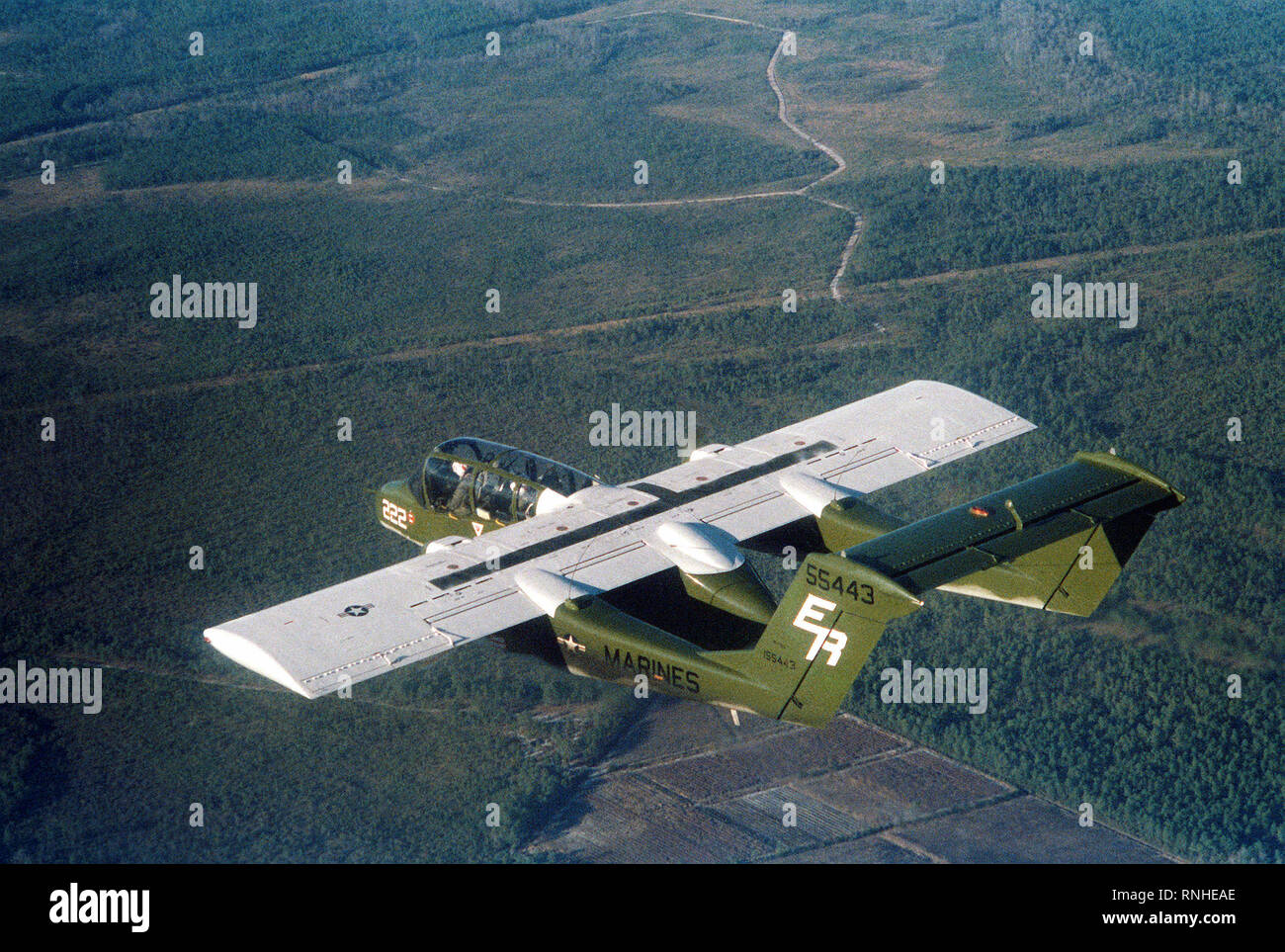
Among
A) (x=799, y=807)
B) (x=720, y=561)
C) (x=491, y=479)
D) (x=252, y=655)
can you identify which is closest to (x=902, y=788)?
(x=799, y=807)

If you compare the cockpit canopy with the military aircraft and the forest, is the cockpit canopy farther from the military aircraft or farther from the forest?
the forest

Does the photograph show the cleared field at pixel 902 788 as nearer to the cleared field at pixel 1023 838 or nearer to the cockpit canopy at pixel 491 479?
the cleared field at pixel 1023 838

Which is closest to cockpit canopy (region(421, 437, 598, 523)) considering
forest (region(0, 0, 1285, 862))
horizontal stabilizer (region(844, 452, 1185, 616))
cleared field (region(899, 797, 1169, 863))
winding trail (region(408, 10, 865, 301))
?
forest (region(0, 0, 1285, 862))

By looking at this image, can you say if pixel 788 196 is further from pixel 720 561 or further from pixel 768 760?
pixel 720 561

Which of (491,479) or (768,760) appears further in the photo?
(768,760)

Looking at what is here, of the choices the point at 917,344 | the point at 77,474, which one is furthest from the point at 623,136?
the point at 77,474

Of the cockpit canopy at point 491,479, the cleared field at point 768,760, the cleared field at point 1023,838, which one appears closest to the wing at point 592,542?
the cockpit canopy at point 491,479
